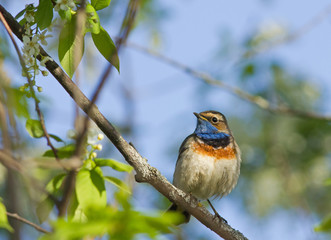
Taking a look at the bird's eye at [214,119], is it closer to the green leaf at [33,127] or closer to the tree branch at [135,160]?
the tree branch at [135,160]

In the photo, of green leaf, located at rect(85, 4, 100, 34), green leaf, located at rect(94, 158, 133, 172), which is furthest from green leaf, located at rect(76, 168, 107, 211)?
green leaf, located at rect(85, 4, 100, 34)

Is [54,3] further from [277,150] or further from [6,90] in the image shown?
[277,150]

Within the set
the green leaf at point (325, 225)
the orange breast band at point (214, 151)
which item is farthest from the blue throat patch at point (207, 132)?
the green leaf at point (325, 225)

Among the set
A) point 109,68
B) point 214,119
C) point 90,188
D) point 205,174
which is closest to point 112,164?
point 90,188

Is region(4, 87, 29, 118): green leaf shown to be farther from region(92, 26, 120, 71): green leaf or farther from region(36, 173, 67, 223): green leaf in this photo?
region(92, 26, 120, 71): green leaf

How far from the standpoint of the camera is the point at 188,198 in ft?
16.3

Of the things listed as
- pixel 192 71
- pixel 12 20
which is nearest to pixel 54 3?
pixel 12 20

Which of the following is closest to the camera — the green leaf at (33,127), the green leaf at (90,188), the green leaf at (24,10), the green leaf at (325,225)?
the green leaf at (325,225)

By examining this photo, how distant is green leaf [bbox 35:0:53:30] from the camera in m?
3.43

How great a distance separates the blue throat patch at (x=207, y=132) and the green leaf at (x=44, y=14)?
3.98 m

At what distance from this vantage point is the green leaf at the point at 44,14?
3428 millimetres

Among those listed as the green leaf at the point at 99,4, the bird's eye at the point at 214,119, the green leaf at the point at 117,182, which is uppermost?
the bird's eye at the point at 214,119

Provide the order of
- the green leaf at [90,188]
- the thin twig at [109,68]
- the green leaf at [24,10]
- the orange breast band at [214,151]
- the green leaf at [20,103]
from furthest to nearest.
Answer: the orange breast band at [214,151] → the green leaf at [20,103] → the green leaf at [24,10] → the green leaf at [90,188] → the thin twig at [109,68]

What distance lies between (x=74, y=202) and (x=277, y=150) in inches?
275
